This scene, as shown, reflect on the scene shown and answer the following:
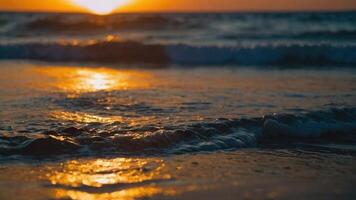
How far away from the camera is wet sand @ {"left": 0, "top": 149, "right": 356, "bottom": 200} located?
4125 millimetres

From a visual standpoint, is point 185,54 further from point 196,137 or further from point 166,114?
point 196,137

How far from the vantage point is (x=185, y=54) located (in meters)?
18.0

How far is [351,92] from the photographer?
9.28 meters

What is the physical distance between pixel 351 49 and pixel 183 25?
51.2 ft

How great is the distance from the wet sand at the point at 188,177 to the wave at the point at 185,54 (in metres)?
11.0

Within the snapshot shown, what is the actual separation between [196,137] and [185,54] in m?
12.2

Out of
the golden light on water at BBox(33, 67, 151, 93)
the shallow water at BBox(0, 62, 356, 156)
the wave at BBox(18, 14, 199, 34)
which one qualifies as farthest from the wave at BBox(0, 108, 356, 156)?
the wave at BBox(18, 14, 199, 34)

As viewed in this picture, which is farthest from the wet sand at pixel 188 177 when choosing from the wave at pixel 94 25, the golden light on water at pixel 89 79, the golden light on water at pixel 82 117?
the wave at pixel 94 25

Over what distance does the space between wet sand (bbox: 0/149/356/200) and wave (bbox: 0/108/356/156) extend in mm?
327

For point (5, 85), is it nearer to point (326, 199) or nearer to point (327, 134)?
point (327, 134)

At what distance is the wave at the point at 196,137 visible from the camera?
5422 mm

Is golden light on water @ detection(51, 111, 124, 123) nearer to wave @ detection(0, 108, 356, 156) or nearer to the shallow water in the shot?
the shallow water

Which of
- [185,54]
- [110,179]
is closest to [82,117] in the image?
[110,179]

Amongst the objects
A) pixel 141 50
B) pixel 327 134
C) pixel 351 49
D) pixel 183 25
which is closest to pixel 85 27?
pixel 183 25
